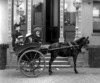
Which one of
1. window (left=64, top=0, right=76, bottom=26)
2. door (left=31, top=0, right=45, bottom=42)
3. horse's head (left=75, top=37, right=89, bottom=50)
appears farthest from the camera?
door (left=31, top=0, right=45, bottom=42)

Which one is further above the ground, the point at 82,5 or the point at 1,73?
the point at 82,5

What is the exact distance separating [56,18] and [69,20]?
38.7 inches

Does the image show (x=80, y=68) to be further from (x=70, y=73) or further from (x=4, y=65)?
(x=4, y=65)

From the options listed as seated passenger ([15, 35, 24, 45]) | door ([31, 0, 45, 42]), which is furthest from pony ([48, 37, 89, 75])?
door ([31, 0, 45, 42])

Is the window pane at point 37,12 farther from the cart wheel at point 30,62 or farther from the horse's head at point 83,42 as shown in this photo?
the cart wheel at point 30,62

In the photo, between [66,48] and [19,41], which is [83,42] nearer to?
[66,48]

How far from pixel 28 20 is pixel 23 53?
3.84m

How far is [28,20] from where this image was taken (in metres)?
13.1

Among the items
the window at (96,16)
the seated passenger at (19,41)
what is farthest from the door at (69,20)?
the seated passenger at (19,41)

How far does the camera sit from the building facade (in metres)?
12.9

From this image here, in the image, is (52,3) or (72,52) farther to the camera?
(52,3)

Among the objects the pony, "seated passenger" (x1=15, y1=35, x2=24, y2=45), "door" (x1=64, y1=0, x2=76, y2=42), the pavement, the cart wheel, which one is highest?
"door" (x1=64, y1=0, x2=76, y2=42)

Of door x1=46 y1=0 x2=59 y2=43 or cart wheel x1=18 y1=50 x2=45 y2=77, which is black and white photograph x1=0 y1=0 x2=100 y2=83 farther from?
cart wheel x1=18 y1=50 x2=45 y2=77

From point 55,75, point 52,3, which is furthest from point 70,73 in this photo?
point 52,3
